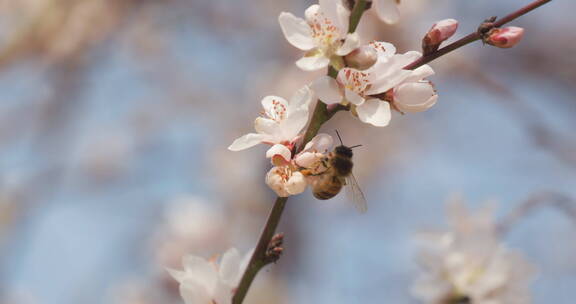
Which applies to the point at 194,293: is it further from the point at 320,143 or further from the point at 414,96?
the point at 414,96

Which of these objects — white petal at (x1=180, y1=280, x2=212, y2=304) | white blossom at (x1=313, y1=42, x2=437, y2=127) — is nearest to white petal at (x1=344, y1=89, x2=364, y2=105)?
white blossom at (x1=313, y1=42, x2=437, y2=127)

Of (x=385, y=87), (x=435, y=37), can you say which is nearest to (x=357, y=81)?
(x=385, y=87)

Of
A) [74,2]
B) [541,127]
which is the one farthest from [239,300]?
[74,2]


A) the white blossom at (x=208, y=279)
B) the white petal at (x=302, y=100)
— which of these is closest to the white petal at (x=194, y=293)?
the white blossom at (x=208, y=279)

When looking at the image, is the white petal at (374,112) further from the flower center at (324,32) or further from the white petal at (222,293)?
the white petal at (222,293)

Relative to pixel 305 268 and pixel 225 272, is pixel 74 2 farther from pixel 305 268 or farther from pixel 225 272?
pixel 225 272
